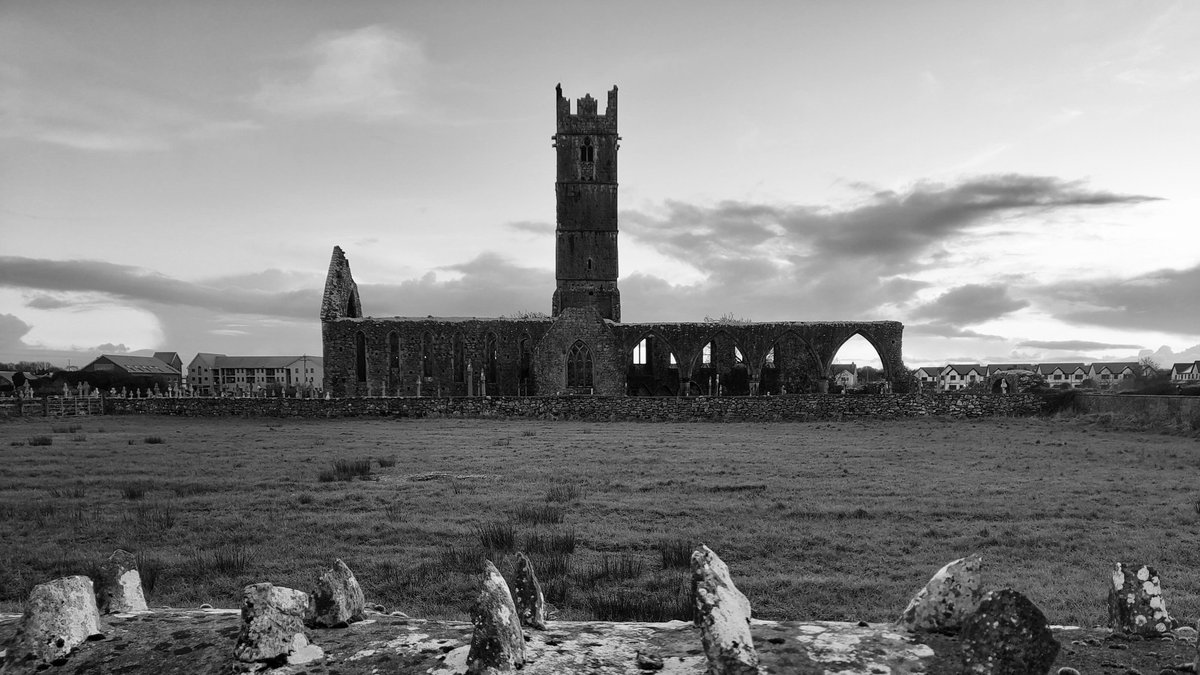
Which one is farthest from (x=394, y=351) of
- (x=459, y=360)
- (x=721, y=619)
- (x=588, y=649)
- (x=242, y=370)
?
(x=242, y=370)

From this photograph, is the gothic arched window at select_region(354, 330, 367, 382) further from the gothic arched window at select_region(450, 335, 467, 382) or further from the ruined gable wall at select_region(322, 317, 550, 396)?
the gothic arched window at select_region(450, 335, 467, 382)

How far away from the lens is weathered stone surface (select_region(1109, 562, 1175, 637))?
8.57 ft

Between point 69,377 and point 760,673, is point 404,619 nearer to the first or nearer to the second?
point 760,673

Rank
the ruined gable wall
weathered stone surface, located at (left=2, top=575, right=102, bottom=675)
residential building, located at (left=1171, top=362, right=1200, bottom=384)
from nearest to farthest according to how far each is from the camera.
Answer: weathered stone surface, located at (left=2, top=575, right=102, bottom=675)
the ruined gable wall
residential building, located at (left=1171, top=362, right=1200, bottom=384)

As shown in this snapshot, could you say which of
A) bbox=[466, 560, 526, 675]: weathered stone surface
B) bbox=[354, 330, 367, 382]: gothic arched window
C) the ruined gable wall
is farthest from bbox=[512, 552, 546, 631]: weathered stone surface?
bbox=[354, 330, 367, 382]: gothic arched window

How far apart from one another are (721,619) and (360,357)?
157ft

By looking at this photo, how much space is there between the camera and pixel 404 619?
3.07 metres

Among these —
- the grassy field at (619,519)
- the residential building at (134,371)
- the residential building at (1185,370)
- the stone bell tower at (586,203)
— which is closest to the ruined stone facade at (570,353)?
the stone bell tower at (586,203)

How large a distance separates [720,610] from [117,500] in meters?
12.5

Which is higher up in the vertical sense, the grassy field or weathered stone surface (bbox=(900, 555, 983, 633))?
weathered stone surface (bbox=(900, 555, 983, 633))

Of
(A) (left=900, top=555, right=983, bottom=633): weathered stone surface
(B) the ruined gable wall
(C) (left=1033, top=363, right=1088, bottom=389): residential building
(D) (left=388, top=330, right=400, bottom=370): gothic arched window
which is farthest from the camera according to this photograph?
(C) (left=1033, top=363, right=1088, bottom=389): residential building

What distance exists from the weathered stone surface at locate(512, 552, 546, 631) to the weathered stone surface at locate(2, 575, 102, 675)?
1.71 m

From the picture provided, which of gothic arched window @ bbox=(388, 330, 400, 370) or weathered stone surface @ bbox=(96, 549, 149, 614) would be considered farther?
gothic arched window @ bbox=(388, 330, 400, 370)

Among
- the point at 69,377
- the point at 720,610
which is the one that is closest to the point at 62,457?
the point at 720,610
